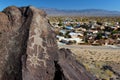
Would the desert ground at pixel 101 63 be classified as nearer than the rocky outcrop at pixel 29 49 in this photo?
No

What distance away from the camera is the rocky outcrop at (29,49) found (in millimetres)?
12586

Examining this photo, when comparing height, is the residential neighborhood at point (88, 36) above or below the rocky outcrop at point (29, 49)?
below

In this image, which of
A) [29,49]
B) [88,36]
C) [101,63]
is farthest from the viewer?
[88,36]

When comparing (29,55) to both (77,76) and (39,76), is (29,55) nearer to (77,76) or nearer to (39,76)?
(39,76)

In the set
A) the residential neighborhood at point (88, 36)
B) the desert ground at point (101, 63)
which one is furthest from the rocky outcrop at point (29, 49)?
the residential neighborhood at point (88, 36)

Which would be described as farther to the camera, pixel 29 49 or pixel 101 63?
pixel 101 63

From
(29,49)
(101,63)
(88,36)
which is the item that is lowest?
(88,36)

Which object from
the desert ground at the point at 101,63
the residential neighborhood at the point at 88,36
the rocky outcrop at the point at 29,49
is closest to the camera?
the rocky outcrop at the point at 29,49

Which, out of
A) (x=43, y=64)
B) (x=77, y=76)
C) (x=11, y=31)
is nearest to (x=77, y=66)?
(x=77, y=76)

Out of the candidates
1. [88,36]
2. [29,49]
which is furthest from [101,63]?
[88,36]

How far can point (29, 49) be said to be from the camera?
1271 cm

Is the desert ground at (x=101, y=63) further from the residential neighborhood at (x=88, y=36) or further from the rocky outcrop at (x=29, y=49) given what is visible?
the residential neighborhood at (x=88, y=36)

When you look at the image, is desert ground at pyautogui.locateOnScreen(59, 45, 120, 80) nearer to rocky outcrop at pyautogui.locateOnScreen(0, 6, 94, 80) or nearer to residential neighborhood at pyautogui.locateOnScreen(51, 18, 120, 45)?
rocky outcrop at pyautogui.locateOnScreen(0, 6, 94, 80)

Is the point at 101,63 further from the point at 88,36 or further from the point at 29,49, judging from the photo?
the point at 88,36
